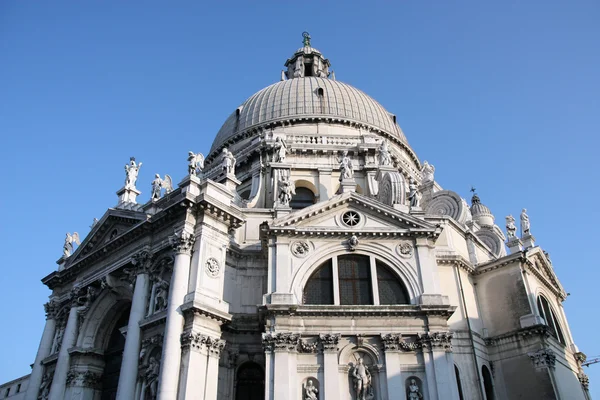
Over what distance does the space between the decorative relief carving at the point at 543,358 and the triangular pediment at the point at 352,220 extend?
8.19m

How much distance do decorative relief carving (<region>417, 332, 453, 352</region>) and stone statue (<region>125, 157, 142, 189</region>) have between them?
19699mm

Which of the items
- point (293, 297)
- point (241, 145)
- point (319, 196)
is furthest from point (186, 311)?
point (241, 145)

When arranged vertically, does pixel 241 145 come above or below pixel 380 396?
above

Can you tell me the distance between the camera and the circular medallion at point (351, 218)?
2697cm

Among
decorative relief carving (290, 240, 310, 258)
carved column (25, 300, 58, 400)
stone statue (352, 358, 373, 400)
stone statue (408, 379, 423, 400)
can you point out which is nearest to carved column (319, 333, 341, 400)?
stone statue (352, 358, 373, 400)

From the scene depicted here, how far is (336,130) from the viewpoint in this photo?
40.1 meters

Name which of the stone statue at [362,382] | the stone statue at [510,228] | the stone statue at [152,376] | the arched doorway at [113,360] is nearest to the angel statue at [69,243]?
the arched doorway at [113,360]

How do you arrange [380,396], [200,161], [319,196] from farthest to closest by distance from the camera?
[319,196] → [200,161] → [380,396]

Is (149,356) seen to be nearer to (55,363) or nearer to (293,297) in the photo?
(293,297)

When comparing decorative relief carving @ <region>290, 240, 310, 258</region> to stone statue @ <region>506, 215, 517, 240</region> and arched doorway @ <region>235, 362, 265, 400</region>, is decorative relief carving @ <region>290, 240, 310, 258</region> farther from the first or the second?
stone statue @ <region>506, 215, 517, 240</region>

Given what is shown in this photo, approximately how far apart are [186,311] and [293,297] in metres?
4.62

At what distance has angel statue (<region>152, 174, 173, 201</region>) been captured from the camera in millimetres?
30120

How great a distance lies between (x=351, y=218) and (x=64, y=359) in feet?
55.1

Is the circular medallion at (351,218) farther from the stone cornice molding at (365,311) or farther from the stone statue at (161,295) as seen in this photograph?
the stone statue at (161,295)
